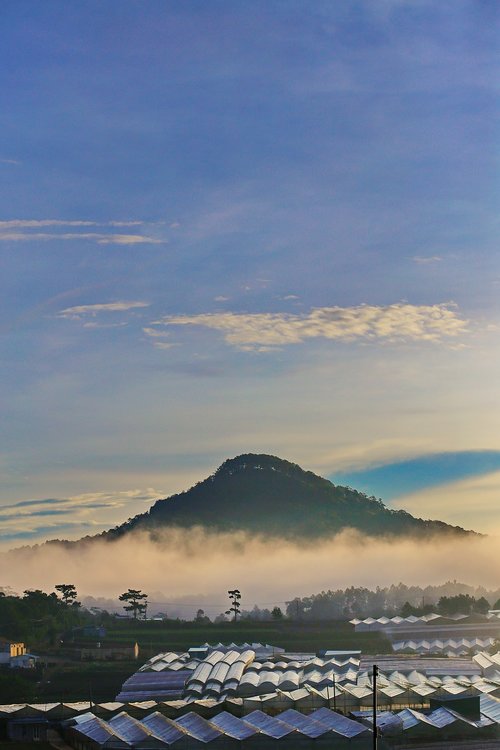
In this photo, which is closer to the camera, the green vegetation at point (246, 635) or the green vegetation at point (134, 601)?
the green vegetation at point (246, 635)

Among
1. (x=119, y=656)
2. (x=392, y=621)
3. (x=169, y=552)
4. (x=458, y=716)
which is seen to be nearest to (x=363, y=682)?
(x=458, y=716)

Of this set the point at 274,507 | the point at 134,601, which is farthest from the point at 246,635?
the point at 274,507

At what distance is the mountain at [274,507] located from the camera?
517ft

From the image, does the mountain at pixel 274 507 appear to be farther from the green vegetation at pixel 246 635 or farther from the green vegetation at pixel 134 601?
the green vegetation at pixel 246 635

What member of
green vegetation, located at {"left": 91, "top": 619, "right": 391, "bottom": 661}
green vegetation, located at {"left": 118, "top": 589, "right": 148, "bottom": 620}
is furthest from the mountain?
green vegetation, located at {"left": 91, "top": 619, "right": 391, "bottom": 661}

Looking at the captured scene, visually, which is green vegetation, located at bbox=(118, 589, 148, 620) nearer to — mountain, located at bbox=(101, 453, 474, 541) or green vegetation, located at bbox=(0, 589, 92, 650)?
green vegetation, located at bbox=(0, 589, 92, 650)

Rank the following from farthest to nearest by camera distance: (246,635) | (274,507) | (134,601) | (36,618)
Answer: (274,507) < (134,601) < (36,618) < (246,635)

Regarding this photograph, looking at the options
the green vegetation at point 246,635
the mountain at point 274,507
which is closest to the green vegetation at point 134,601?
the green vegetation at point 246,635

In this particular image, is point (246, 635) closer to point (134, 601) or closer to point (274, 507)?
point (134, 601)

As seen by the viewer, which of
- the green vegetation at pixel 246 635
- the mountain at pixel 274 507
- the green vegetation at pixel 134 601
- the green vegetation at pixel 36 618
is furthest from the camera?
the mountain at pixel 274 507

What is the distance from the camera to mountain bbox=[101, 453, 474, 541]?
158 metres

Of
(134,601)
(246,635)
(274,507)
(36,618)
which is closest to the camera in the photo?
(246,635)

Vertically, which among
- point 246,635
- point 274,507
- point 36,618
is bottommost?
point 246,635

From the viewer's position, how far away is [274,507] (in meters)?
162
